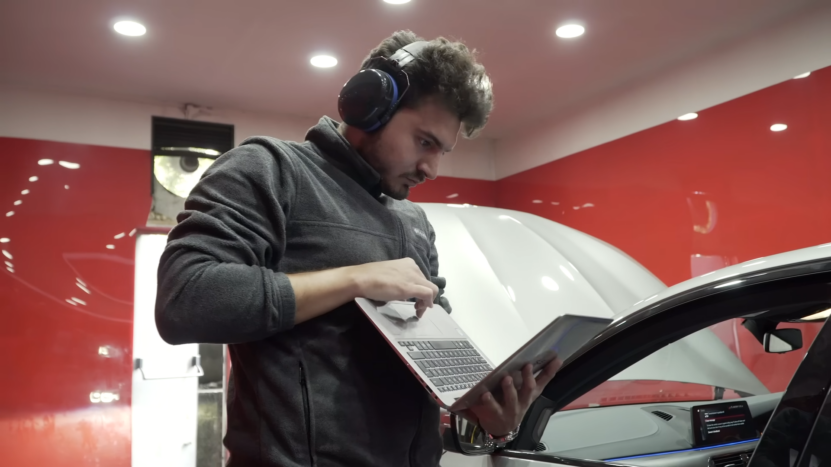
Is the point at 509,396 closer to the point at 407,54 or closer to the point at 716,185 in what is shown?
the point at 407,54

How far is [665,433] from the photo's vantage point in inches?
54.1

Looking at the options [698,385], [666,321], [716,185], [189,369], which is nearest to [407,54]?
[666,321]

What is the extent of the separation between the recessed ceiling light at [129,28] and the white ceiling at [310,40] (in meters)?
0.05

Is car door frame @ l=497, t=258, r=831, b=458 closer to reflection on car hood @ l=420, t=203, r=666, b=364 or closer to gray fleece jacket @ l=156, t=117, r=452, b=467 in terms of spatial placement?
gray fleece jacket @ l=156, t=117, r=452, b=467

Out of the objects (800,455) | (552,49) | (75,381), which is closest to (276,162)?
(800,455)

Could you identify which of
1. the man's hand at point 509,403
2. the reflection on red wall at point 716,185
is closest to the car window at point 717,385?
the man's hand at point 509,403

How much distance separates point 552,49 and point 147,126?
9.64 feet

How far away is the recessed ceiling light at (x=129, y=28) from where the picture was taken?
141 inches

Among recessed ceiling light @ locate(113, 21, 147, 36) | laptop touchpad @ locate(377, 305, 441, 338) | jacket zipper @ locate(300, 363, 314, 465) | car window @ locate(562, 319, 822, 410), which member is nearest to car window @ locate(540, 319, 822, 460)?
car window @ locate(562, 319, 822, 410)

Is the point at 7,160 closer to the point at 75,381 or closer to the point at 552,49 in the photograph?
the point at 75,381

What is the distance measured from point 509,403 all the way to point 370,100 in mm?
492

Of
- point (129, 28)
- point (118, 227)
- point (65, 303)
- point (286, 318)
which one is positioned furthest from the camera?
point (118, 227)

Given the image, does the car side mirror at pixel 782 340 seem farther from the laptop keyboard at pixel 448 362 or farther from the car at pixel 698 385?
the laptop keyboard at pixel 448 362

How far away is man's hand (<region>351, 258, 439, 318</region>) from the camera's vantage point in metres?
0.82
